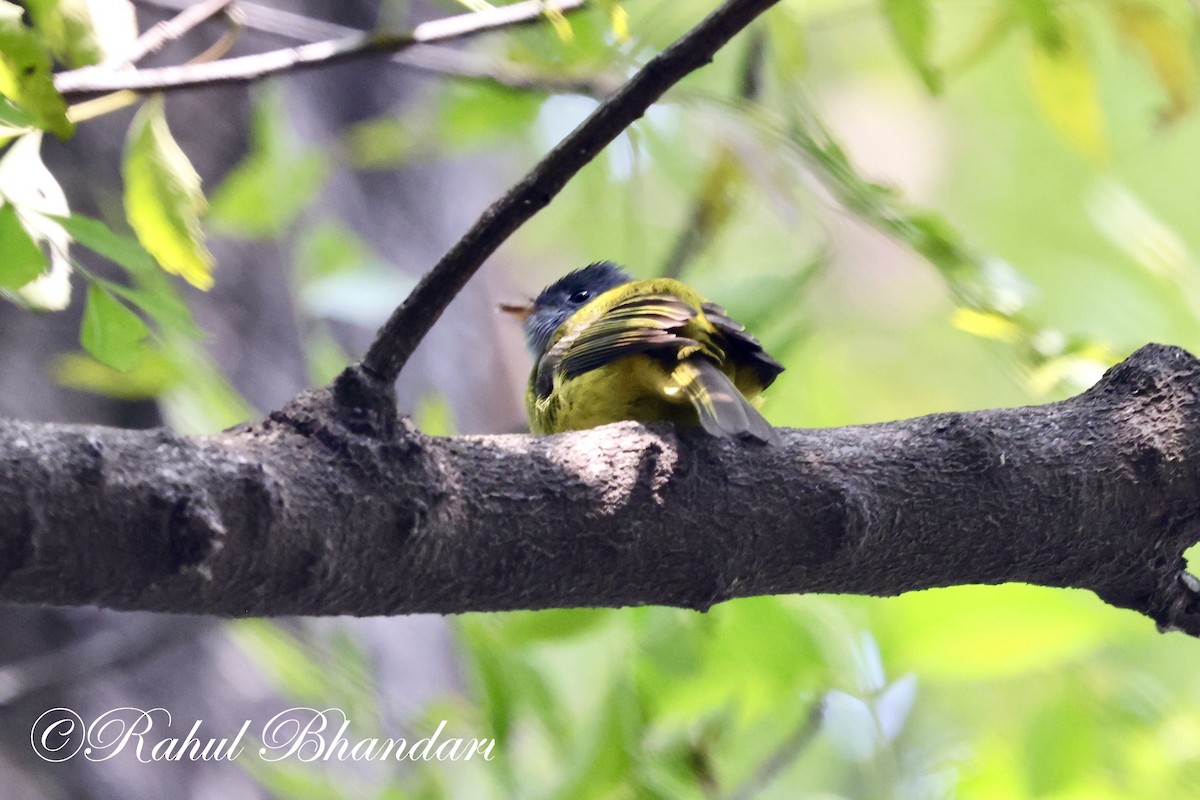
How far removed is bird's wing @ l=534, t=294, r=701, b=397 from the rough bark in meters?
0.38

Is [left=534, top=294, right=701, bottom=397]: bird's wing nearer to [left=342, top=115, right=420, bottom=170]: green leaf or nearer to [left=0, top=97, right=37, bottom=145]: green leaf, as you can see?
[left=0, top=97, right=37, bottom=145]: green leaf

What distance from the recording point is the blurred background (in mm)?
2008

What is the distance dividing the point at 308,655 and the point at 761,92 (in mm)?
1828

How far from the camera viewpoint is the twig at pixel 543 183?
4.10 ft

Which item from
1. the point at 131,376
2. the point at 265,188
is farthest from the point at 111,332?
the point at 265,188

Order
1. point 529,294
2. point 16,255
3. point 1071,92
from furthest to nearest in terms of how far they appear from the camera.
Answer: point 529,294, point 1071,92, point 16,255

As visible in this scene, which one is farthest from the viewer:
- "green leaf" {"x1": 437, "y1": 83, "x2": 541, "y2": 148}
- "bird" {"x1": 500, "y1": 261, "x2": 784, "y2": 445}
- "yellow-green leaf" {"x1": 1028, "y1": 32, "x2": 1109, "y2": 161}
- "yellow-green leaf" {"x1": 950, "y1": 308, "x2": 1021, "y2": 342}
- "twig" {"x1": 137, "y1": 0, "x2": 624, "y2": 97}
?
"green leaf" {"x1": 437, "y1": 83, "x2": 541, "y2": 148}

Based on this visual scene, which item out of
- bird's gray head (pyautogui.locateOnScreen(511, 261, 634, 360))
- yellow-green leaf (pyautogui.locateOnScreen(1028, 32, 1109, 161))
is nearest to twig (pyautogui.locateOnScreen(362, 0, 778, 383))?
yellow-green leaf (pyautogui.locateOnScreen(1028, 32, 1109, 161))

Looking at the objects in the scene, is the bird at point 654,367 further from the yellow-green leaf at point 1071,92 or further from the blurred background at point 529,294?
the yellow-green leaf at point 1071,92

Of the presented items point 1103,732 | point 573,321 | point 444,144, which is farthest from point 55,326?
point 1103,732

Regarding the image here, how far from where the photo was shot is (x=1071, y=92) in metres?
2.04

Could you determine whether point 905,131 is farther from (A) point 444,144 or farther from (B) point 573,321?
(B) point 573,321

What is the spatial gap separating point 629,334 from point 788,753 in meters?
1.02

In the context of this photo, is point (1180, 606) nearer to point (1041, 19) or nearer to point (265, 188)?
point (1041, 19)
